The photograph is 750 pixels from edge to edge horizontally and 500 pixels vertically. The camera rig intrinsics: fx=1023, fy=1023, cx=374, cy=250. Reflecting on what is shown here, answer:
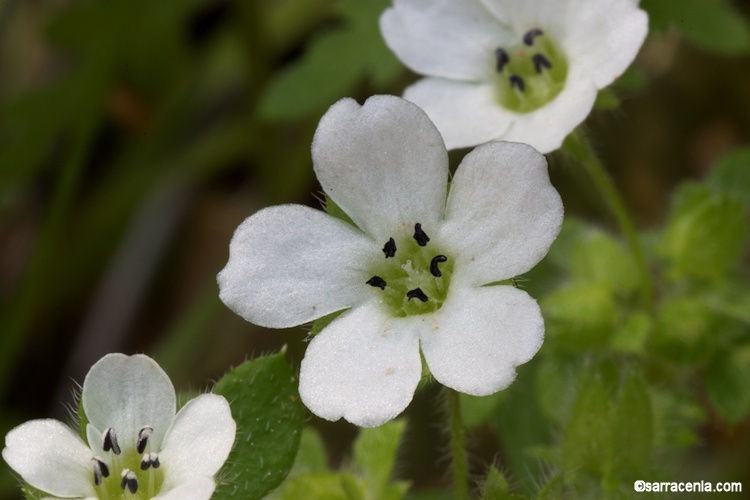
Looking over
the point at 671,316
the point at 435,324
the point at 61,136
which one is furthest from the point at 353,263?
the point at 61,136

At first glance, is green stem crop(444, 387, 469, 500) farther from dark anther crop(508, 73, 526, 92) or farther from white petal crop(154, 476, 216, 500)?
dark anther crop(508, 73, 526, 92)

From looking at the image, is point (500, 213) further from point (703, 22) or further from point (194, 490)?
point (703, 22)

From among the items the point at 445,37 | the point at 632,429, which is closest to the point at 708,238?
the point at 632,429

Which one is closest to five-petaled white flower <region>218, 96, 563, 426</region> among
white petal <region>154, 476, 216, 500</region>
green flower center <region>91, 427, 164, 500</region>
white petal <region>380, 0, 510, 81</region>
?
white petal <region>154, 476, 216, 500</region>

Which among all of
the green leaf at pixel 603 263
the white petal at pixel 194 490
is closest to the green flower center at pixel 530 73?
the green leaf at pixel 603 263

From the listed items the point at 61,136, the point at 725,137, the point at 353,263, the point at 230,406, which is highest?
the point at 353,263

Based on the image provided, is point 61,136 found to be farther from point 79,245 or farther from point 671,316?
point 671,316
